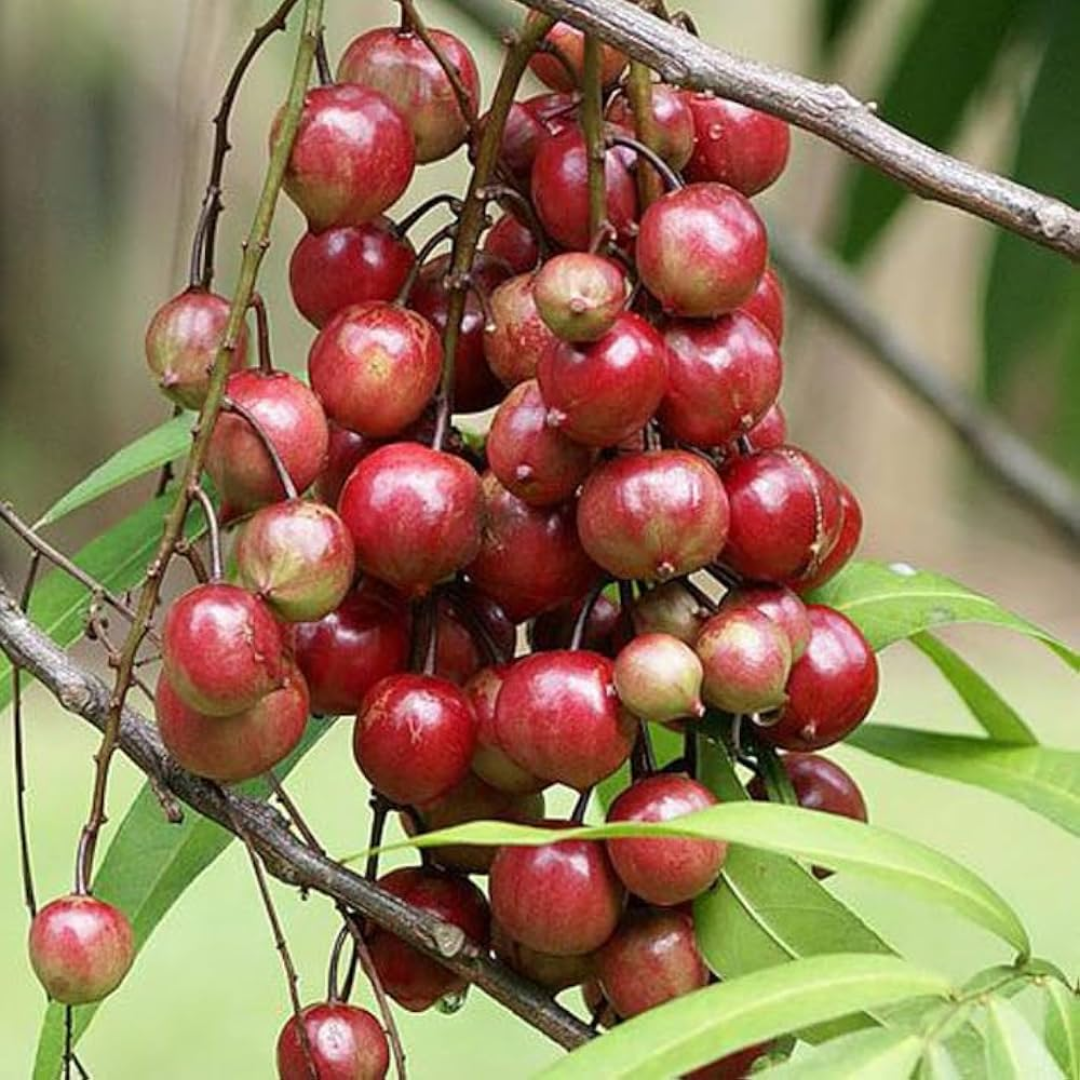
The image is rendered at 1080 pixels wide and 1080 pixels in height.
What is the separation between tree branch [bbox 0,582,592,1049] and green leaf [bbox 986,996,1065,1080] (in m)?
0.10

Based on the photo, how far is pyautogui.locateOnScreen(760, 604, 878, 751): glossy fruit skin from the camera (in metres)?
0.48

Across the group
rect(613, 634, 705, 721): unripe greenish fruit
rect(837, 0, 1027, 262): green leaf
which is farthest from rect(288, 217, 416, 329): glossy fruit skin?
rect(837, 0, 1027, 262): green leaf

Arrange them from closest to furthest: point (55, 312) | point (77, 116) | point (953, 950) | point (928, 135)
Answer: point (928, 135)
point (953, 950)
point (77, 116)
point (55, 312)

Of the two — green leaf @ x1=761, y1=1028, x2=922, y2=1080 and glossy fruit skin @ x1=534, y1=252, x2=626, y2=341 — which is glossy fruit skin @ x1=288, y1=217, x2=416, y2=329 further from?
green leaf @ x1=761, y1=1028, x2=922, y2=1080

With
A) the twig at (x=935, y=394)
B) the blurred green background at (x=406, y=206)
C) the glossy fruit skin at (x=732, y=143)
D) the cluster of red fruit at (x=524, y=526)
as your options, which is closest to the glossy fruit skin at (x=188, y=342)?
the cluster of red fruit at (x=524, y=526)

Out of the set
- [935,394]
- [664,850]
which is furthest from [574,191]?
[935,394]

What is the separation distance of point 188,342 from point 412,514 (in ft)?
0.23

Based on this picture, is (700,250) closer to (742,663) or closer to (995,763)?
(742,663)

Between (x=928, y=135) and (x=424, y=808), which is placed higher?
(x=928, y=135)

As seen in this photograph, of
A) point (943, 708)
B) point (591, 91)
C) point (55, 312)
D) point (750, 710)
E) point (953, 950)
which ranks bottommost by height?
point (750, 710)

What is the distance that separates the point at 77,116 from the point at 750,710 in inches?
113

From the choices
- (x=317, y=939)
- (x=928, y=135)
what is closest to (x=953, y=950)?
(x=317, y=939)

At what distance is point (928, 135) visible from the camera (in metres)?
1.14

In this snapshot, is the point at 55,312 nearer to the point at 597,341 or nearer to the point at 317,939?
the point at 317,939
